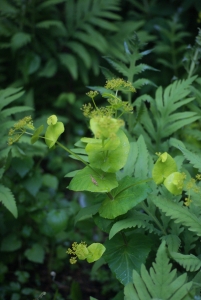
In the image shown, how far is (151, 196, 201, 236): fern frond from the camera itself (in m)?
1.63

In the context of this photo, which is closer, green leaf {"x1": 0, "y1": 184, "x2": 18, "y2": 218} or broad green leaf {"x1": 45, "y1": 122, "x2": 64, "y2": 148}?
broad green leaf {"x1": 45, "y1": 122, "x2": 64, "y2": 148}

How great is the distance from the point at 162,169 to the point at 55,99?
223 centimetres

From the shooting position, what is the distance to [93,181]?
5.36 feet

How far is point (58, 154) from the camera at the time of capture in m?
3.42

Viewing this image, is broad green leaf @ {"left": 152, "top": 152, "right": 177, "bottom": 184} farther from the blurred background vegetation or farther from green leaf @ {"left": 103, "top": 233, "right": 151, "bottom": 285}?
the blurred background vegetation

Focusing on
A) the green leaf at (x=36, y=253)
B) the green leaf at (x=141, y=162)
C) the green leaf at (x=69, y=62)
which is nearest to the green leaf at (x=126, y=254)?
the green leaf at (x=141, y=162)

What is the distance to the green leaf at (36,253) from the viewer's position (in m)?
2.45

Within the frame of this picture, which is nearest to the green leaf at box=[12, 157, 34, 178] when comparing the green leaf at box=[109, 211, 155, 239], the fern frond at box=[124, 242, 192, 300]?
the green leaf at box=[109, 211, 155, 239]

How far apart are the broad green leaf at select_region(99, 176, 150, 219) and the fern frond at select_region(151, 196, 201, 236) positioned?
7 centimetres

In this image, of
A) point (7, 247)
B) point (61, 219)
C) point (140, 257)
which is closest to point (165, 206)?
point (140, 257)

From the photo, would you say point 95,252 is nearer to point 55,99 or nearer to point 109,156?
point 109,156

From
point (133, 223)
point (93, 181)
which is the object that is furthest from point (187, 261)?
point (93, 181)

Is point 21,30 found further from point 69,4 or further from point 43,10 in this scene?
point 69,4

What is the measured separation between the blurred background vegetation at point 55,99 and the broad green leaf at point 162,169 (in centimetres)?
75
